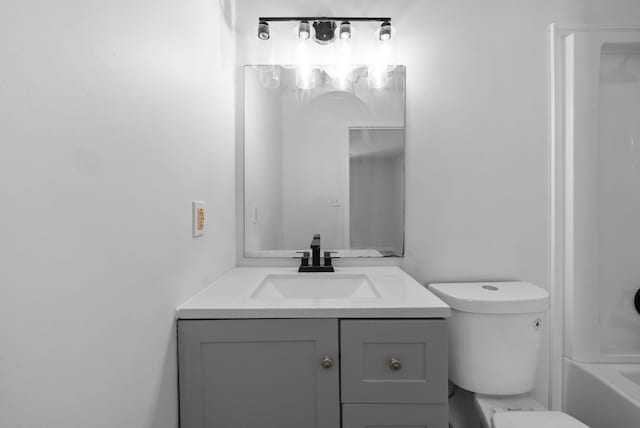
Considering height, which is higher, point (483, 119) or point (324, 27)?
point (324, 27)

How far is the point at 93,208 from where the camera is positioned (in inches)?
19.2

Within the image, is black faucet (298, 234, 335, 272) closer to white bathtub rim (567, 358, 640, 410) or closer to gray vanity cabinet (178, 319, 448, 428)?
gray vanity cabinet (178, 319, 448, 428)

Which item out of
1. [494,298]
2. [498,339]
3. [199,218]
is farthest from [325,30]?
[498,339]

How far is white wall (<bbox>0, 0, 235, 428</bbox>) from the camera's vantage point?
1.21 feet

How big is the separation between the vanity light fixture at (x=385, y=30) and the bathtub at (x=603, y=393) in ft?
5.43

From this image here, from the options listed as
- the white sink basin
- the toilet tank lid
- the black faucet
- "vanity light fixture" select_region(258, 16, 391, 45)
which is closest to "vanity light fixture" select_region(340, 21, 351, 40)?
"vanity light fixture" select_region(258, 16, 391, 45)

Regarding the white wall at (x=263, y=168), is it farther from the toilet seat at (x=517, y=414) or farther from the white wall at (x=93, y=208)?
the toilet seat at (x=517, y=414)

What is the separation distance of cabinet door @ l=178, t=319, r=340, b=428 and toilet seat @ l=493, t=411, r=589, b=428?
592 mm

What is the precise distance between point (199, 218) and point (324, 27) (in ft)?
3.31

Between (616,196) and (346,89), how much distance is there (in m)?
1.32

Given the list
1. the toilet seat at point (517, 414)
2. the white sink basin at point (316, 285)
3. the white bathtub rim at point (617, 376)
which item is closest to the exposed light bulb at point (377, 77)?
the white sink basin at point (316, 285)

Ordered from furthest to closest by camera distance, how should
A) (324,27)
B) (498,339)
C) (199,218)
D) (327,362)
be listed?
(324,27) < (498,339) < (199,218) < (327,362)

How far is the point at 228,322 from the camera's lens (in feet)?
2.55

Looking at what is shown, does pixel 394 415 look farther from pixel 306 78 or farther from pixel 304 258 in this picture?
pixel 306 78
